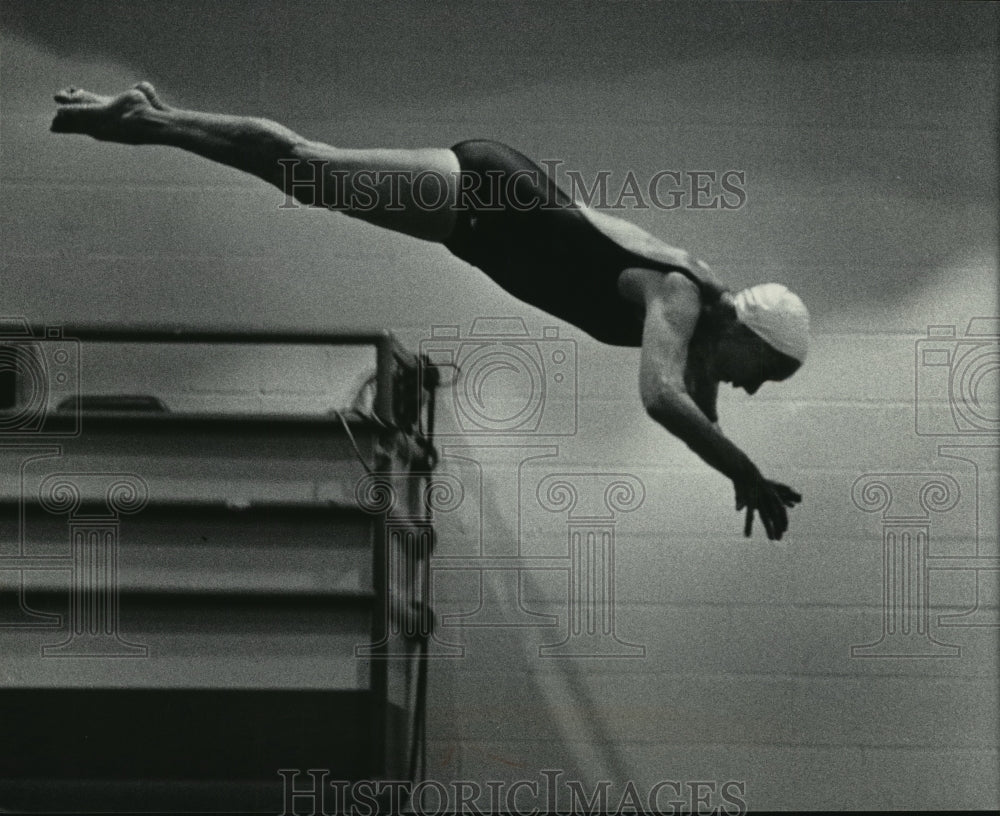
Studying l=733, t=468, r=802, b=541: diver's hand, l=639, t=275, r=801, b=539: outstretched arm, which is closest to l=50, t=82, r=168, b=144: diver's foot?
l=639, t=275, r=801, b=539: outstretched arm

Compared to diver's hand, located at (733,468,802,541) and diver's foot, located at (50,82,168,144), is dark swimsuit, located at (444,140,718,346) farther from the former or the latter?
diver's foot, located at (50,82,168,144)

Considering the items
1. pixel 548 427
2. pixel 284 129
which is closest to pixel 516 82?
pixel 284 129

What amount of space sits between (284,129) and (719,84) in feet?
3.12

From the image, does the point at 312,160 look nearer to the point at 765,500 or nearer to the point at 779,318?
the point at 779,318

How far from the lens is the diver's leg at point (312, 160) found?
2596 millimetres

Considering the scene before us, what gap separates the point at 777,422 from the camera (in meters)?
2.58

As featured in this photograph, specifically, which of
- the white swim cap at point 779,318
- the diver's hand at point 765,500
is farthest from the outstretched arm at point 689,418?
the white swim cap at point 779,318

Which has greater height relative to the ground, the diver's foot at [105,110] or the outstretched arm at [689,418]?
the diver's foot at [105,110]

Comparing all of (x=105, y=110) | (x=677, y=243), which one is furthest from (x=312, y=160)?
(x=677, y=243)

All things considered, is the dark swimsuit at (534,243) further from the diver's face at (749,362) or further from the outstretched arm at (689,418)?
the diver's face at (749,362)

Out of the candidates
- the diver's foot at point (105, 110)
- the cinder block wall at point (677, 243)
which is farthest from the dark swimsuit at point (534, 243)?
the diver's foot at point (105, 110)

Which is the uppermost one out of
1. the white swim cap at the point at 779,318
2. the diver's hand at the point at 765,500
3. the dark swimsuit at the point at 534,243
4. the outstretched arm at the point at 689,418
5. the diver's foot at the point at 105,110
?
the diver's foot at the point at 105,110

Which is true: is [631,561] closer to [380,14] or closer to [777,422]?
[777,422]

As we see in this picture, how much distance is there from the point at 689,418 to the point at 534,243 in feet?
1.65
